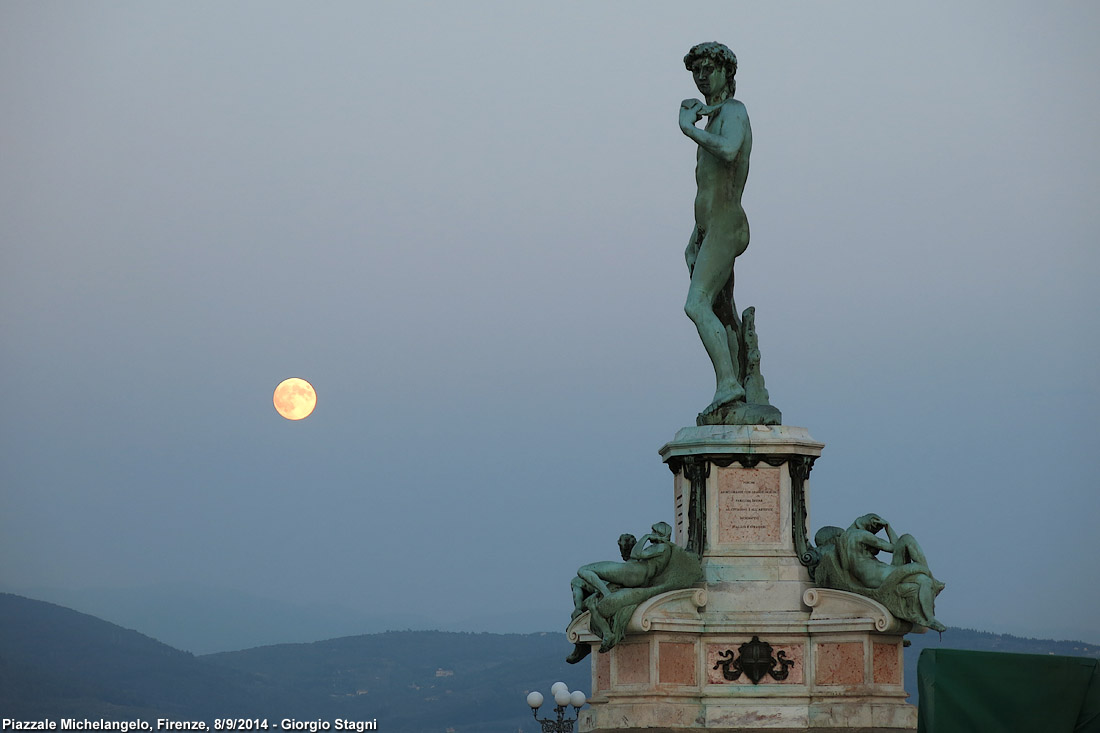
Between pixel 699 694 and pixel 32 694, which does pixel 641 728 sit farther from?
pixel 32 694

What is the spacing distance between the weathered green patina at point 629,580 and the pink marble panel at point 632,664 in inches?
11.9

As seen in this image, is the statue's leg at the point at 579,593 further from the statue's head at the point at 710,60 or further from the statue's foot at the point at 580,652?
the statue's head at the point at 710,60

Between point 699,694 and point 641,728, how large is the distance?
0.70 metres

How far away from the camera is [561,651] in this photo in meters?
115

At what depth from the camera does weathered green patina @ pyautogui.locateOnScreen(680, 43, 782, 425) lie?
19609 millimetres

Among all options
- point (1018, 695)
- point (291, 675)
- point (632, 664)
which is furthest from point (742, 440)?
point (291, 675)

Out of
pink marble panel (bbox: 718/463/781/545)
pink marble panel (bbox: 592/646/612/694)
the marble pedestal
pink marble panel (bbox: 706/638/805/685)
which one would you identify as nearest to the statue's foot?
pink marble panel (bbox: 592/646/612/694)

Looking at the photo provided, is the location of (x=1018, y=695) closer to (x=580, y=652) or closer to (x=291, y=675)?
(x=580, y=652)

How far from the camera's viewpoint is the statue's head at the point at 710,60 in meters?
19.9

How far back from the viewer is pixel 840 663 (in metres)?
18.3

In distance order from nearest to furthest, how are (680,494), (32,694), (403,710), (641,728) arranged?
(641,728) < (680,494) < (32,694) < (403,710)

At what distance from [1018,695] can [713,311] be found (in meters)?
8.76

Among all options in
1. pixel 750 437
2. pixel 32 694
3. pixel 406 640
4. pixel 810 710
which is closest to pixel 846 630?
pixel 810 710

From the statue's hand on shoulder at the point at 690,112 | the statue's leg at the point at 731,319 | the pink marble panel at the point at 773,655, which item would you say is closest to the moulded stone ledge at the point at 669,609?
the pink marble panel at the point at 773,655
